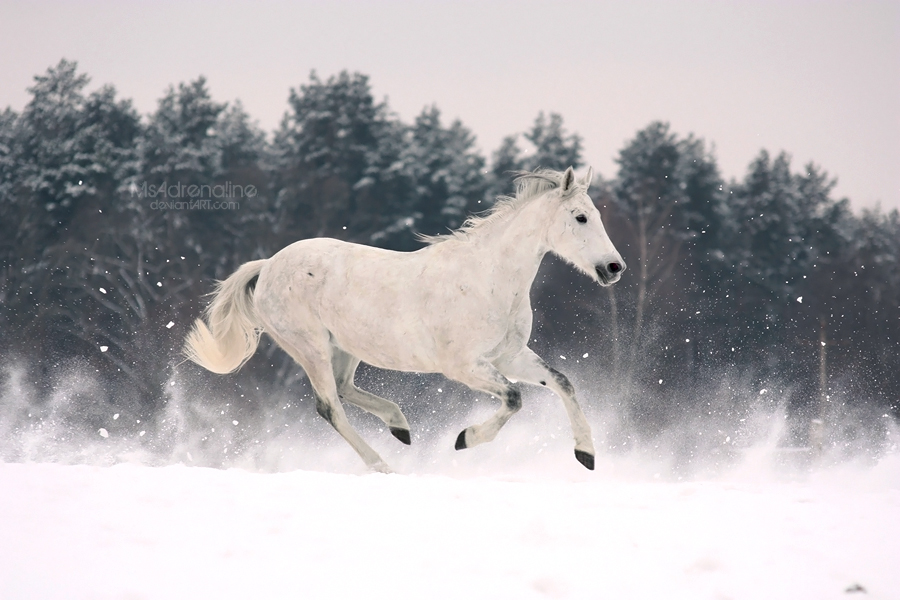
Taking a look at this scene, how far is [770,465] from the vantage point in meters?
9.31

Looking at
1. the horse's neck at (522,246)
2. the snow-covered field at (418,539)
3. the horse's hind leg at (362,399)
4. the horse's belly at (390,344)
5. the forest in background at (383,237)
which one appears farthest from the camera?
the forest in background at (383,237)

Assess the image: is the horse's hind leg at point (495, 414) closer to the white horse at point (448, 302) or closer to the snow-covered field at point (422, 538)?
the white horse at point (448, 302)

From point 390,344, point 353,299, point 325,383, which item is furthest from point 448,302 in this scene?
point 325,383

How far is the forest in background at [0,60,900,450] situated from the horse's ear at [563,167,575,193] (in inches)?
670

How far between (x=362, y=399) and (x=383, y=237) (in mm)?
19025

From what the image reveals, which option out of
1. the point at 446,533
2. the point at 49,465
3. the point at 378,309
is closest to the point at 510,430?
the point at 378,309

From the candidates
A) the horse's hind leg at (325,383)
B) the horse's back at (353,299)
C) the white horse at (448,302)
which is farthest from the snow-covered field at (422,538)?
the horse's hind leg at (325,383)

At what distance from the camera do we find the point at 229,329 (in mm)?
7988

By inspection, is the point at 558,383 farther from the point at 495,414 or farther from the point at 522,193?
the point at 522,193

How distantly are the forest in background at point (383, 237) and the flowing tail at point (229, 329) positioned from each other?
49.4ft

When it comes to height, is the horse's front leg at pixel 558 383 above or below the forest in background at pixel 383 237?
below

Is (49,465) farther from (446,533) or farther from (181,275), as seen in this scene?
(181,275)

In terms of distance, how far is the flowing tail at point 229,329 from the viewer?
314 inches

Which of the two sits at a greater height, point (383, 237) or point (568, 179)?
point (383, 237)
